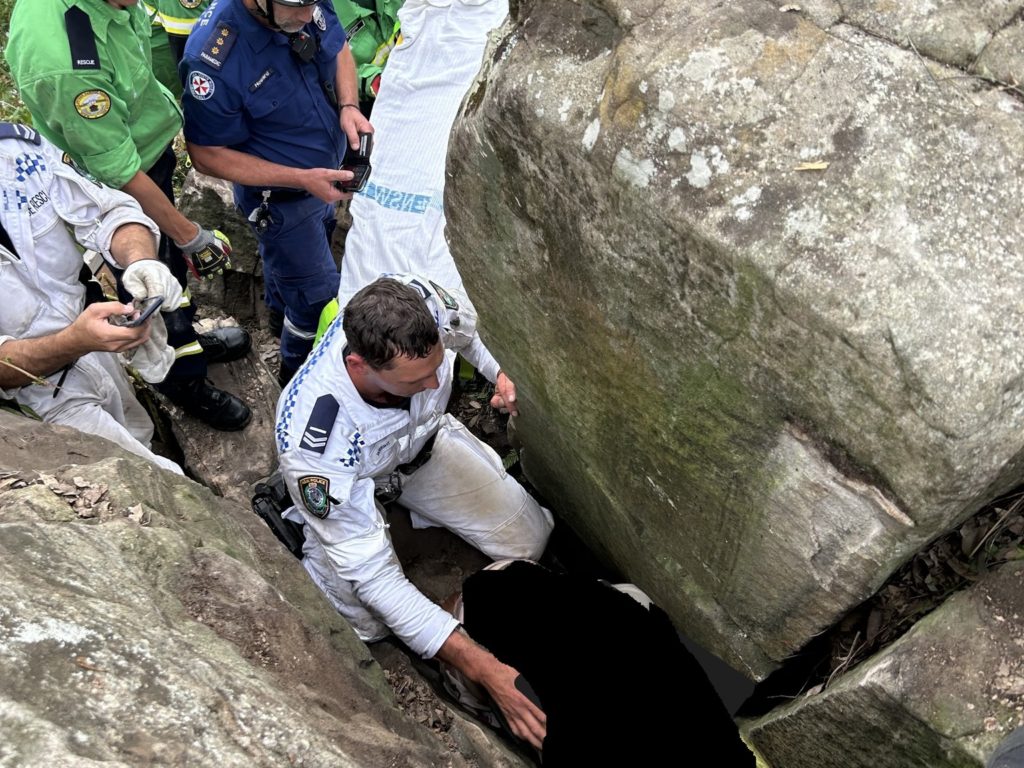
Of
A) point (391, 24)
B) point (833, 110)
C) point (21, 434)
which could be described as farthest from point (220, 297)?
point (833, 110)

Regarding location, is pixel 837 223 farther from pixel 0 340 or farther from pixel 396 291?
pixel 0 340

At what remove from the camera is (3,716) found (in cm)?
152

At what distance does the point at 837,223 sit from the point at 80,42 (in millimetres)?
2609

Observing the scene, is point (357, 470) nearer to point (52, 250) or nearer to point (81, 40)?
point (52, 250)

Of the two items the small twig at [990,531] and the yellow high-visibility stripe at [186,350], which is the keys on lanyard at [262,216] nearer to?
the yellow high-visibility stripe at [186,350]

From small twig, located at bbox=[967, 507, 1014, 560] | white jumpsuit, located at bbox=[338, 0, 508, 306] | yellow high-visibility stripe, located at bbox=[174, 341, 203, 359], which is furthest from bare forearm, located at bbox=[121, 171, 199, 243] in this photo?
small twig, located at bbox=[967, 507, 1014, 560]

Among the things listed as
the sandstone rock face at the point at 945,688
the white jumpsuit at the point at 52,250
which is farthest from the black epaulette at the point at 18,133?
the sandstone rock face at the point at 945,688

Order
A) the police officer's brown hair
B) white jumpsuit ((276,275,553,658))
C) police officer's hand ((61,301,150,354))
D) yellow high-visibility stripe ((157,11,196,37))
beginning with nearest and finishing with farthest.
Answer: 1. police officer's hand ((61,301,150,354))
2. the police officer's brown hair
3. white jumpsuit ((276,275,553,658))
4. yellow high-visibility stripe ((157,11,196,37))

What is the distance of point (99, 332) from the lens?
2.79 metres

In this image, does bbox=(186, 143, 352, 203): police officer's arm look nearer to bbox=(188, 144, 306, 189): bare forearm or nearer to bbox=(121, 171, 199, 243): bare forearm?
bbox=(188, 144, 306, 189): bare forearm

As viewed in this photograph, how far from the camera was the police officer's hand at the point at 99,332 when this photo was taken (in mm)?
2789

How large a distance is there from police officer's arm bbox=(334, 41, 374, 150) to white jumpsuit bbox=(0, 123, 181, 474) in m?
1.50

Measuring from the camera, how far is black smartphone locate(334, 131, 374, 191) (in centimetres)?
426

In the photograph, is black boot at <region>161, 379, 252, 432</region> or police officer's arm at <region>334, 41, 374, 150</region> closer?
black boot at <region>161, 379, 252, 432</region>
